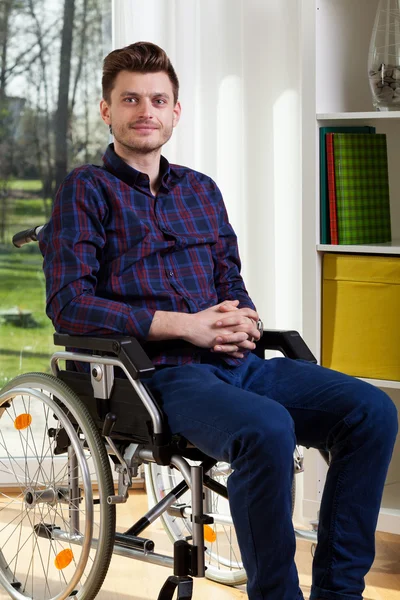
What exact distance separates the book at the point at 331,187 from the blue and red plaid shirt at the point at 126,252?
1.29ft

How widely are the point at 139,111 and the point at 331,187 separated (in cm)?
60

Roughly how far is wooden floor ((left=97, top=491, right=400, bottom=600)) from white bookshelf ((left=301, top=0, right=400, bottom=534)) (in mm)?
104

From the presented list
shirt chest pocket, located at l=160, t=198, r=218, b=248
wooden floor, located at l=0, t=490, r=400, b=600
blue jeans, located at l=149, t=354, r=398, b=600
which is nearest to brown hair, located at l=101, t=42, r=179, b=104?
shirt chest pocket, located at l=160, t=198, r=218, b=248

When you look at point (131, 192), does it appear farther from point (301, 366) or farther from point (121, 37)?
point (121, 37)

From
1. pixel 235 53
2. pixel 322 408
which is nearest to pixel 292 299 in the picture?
Answer: pixel 235 53

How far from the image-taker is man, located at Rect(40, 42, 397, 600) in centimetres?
162

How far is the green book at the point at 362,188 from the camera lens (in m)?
2.39

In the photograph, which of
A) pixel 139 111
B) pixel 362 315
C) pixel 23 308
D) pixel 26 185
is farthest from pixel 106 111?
pixel 23 308

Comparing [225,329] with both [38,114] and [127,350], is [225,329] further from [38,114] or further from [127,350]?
[38,114]

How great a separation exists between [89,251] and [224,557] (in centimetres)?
94

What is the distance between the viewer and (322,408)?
1847 millimetres

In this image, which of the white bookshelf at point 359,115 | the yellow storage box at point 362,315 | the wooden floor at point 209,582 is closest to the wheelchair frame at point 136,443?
the wooden floor at point 209,582

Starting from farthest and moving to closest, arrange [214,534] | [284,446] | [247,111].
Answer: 1. [247,111]
2. [214,534]
3. [284,446]

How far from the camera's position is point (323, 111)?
2.44m
